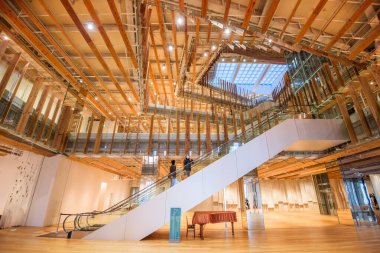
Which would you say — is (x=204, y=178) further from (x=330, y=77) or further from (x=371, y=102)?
(x=330, y=77)

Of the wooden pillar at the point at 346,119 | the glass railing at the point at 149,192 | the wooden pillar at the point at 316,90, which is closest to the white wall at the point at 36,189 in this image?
the glass railing at the point at 149,192

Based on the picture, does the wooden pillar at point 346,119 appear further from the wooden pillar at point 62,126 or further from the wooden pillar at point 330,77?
the wooden pillar at point 62,126

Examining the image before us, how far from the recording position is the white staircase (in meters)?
6.41

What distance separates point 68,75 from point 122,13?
14.2 ft

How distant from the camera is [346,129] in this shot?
26.4 ft

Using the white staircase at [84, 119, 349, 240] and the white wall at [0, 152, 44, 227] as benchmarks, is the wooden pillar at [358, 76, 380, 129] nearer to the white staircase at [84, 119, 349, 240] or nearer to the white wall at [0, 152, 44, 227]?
the white staircase at [84, 119, 349, 240]

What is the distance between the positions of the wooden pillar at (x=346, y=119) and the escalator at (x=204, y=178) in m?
0.30

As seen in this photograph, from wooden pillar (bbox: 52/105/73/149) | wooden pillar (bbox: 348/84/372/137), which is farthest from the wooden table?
wooden pillar (bbox: 52/105/73/149)

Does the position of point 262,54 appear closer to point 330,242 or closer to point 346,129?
point 346,129

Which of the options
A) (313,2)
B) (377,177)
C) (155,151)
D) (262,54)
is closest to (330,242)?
(377,177)

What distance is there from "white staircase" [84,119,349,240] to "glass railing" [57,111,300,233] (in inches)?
8.3

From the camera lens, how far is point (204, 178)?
22.8 ft

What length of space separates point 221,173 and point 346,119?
5505mm

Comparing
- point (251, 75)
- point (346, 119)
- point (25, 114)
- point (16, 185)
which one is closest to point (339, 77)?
point (346, 119)
